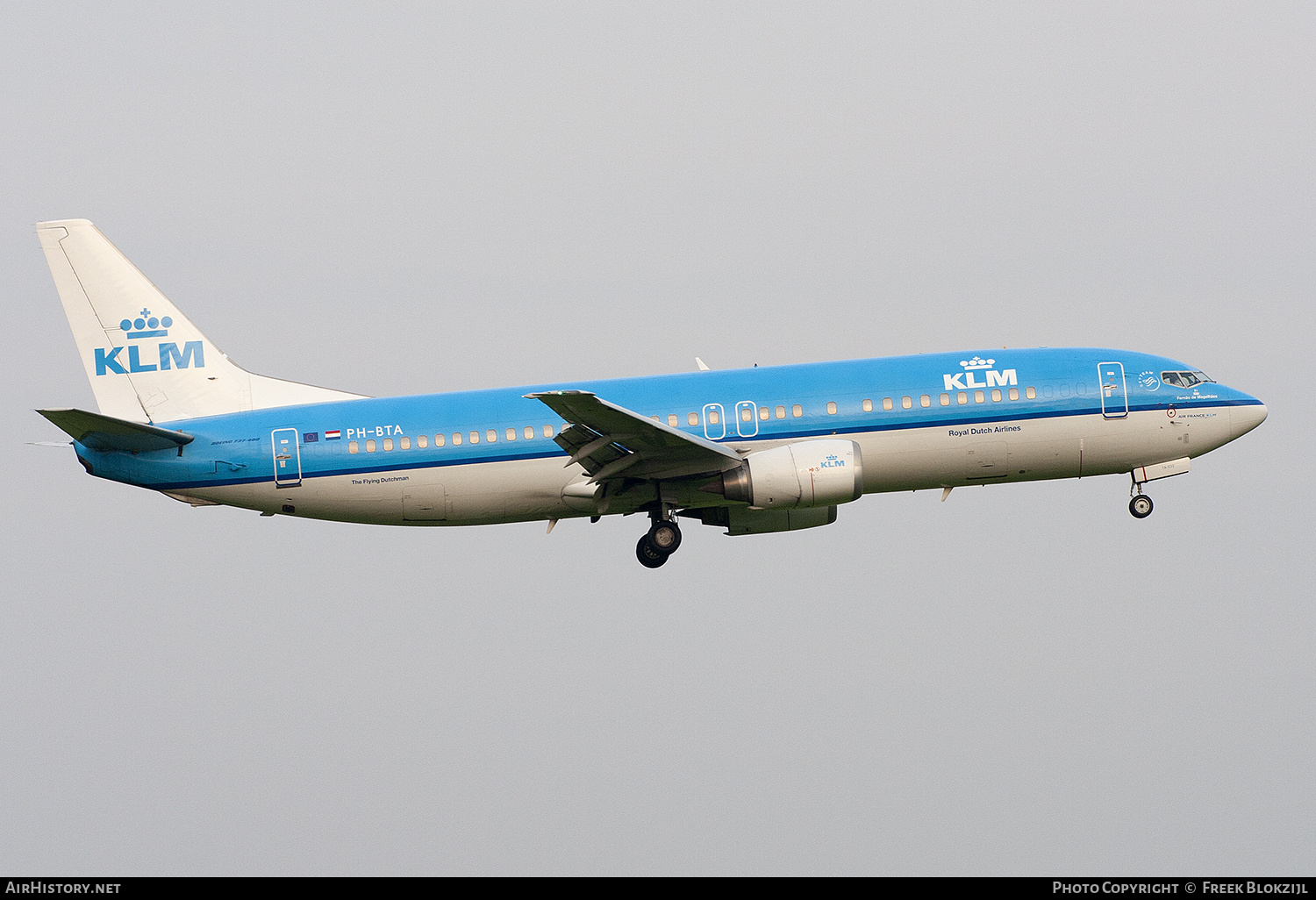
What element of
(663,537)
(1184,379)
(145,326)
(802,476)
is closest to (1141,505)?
(1184,379)

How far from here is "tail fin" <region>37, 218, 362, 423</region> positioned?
33062 mm

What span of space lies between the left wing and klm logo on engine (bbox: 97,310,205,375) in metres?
9.10

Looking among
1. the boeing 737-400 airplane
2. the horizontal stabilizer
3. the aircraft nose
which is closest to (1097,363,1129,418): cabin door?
the boeing 737-400 airplane

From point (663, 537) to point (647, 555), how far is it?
2.48 ft

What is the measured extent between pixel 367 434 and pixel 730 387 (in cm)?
848

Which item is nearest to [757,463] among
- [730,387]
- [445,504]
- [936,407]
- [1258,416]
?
[730,387]

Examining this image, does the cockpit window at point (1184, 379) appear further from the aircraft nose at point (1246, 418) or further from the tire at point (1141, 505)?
the tire at point (1141, 505)

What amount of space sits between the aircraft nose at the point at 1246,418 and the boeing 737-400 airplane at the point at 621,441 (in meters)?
0.24

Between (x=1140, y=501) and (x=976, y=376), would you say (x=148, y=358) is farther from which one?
(x=1140, y=501)

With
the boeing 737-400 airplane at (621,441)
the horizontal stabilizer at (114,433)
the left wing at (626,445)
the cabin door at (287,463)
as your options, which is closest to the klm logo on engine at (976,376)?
the boeing 737-400 airplane at (621,441)

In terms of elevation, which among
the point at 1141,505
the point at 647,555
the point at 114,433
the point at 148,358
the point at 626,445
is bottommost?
the point at 647,555

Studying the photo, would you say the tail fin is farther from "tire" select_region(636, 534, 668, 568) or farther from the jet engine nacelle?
the jet engine nacelle

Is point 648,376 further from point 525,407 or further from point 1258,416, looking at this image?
point 1258,416

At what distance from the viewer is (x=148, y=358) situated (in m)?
33.3
